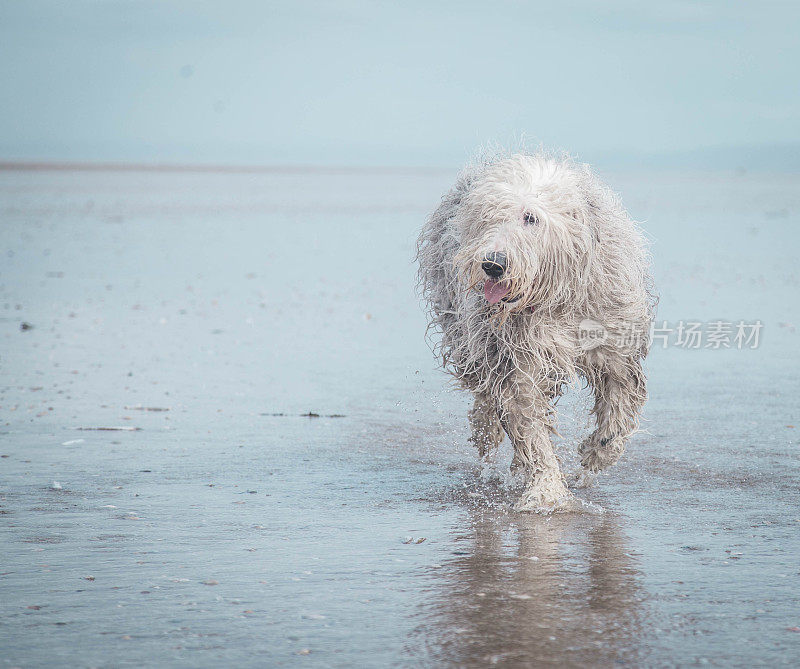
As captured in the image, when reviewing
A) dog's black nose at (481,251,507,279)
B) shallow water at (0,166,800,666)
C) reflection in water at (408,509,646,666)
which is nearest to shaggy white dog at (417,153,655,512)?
dog's black nose at (481,251,507,279)

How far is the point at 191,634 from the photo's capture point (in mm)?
4582

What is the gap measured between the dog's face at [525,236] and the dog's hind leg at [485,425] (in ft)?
2.84

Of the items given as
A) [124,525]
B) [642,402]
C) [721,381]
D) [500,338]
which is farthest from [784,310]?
[124,525]

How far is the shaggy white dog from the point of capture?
6.13 m

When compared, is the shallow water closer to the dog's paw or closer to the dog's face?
the dog's paw

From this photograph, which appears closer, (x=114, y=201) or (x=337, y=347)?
(x=337, y=347)

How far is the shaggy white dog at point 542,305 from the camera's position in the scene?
6133mm

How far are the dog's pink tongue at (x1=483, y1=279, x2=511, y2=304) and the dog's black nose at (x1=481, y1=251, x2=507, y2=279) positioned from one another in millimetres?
69

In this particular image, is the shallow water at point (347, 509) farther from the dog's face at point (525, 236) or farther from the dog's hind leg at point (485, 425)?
the dog's face at point (525, 236)

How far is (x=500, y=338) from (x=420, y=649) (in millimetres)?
2493

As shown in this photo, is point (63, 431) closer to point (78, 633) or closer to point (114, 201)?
point (78, 633)

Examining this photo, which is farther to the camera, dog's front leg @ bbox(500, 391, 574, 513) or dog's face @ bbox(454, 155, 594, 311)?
dog's front leg @ bbox(500, 391, 574, 513)

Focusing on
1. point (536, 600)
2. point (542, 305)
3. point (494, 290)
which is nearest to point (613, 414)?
point (542, 305)

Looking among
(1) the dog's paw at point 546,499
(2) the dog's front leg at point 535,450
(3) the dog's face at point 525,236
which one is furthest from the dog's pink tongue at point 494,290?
(1) the dog's paw at point 546,499
